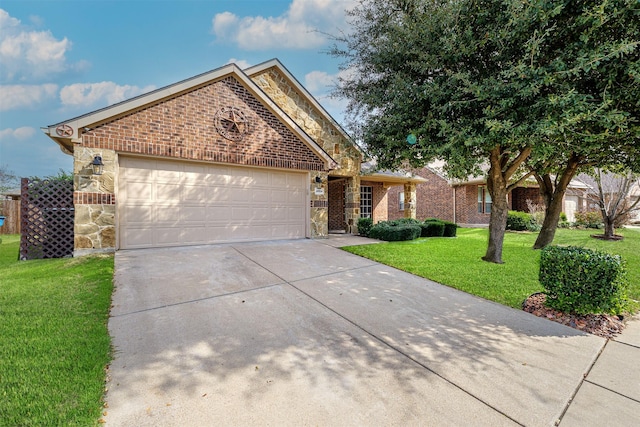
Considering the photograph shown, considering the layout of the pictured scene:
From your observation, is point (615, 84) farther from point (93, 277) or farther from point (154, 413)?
point (93, 277)

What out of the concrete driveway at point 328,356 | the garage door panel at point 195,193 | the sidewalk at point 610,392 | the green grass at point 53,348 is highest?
the garage door panel at point 195,193

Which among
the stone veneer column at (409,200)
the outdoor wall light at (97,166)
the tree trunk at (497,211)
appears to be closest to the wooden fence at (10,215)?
the outdoor wall light at (97,166)

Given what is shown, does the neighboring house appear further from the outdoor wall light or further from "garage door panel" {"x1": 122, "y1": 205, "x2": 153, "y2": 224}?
the outdoor wall light

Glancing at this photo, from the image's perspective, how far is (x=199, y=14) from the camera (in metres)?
11.9

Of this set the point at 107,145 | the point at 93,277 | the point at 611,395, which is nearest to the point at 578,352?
the point at 611,395

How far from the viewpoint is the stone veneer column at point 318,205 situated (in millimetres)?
10288

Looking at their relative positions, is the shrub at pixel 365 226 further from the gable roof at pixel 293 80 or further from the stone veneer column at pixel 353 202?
the gable roof at pixel 293 80

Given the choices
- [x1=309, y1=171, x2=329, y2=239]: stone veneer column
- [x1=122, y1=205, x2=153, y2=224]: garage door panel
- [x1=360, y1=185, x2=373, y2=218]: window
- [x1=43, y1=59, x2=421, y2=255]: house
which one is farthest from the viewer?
[x1=360, y1=185, x2=373, y2=218]: window

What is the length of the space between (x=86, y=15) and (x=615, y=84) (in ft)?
73.4

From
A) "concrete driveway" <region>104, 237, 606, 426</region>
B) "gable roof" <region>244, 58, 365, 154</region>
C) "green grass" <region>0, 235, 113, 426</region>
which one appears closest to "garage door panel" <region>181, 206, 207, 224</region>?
Answer: "concrete driveway" <region>104, 237, 606, 426</region>

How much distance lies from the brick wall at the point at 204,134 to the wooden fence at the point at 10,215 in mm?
14308

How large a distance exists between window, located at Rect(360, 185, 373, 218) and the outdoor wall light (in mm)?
11678

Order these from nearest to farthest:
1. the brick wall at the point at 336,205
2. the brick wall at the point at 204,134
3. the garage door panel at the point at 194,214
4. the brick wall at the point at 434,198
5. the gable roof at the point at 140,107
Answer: the gable roof at the point at 140,107 < the brick wall at the point at 204,134 < the garage door panel at the point at 194,214 < the brick wall at the point at 336,205 < the brick wall at the point at 434,198

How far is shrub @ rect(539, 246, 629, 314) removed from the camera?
3.80 metres
